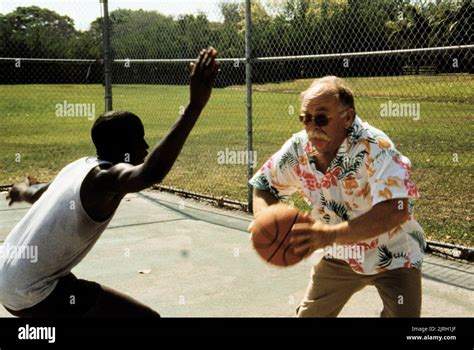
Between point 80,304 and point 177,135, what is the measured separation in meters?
1.07

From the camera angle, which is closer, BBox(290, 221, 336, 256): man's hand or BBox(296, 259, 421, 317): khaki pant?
BBox(290, 221, 336, 256): man's hand

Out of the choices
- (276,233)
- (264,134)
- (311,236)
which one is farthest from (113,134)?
(264,134)

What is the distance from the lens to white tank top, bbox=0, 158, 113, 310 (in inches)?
112

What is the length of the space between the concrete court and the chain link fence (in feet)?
3.74

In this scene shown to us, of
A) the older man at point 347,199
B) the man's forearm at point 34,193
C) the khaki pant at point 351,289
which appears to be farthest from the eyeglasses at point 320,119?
the man's forearm at point 34,193

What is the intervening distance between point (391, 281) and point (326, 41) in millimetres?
6709

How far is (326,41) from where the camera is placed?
30.3 ft

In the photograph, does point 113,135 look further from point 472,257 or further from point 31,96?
point 31,96

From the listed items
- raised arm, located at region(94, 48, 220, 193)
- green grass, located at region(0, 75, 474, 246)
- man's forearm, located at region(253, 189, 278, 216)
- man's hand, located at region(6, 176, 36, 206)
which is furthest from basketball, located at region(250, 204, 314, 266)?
green grass, located at region(0, 75, 474, 246)

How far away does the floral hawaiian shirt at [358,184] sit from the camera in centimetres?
292

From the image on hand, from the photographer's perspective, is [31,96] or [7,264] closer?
[7,264]

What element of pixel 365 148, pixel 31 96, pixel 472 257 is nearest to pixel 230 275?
pixel 472 257

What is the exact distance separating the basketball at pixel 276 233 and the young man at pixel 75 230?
725 mm

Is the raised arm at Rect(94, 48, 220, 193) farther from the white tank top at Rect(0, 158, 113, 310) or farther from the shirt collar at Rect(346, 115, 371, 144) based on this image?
the shirt collar at Rect(346, 115, 371, 144)
